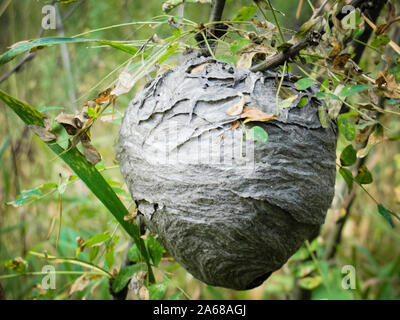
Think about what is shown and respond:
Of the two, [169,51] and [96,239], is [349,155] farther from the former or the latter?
[96,239]

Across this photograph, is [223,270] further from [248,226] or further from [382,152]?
[382,152]

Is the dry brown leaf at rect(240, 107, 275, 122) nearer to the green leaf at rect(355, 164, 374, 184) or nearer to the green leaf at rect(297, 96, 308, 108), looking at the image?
the green leaf at rect(297, 96, 308, 108)

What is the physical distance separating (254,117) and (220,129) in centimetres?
8

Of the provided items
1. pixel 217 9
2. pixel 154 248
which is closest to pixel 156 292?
pixel 154 248

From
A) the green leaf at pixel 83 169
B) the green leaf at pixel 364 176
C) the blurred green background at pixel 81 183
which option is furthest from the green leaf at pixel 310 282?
the green leaf at pixel 83 169

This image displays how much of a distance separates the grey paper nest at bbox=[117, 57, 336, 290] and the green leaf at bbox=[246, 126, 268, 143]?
0.02 meters

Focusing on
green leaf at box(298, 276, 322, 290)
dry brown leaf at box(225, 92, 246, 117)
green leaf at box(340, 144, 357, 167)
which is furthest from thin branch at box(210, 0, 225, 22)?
green leaf at box(298, 276, 322, 290)

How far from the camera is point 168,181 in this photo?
0.81 metres

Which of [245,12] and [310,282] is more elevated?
[245,12]

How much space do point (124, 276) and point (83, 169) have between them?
1.19 feet

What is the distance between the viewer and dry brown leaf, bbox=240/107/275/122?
0.72 meters

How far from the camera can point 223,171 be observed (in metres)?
0.76

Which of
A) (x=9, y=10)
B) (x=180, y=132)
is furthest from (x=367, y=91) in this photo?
(x=9, y=10)

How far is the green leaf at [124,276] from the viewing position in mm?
1068
